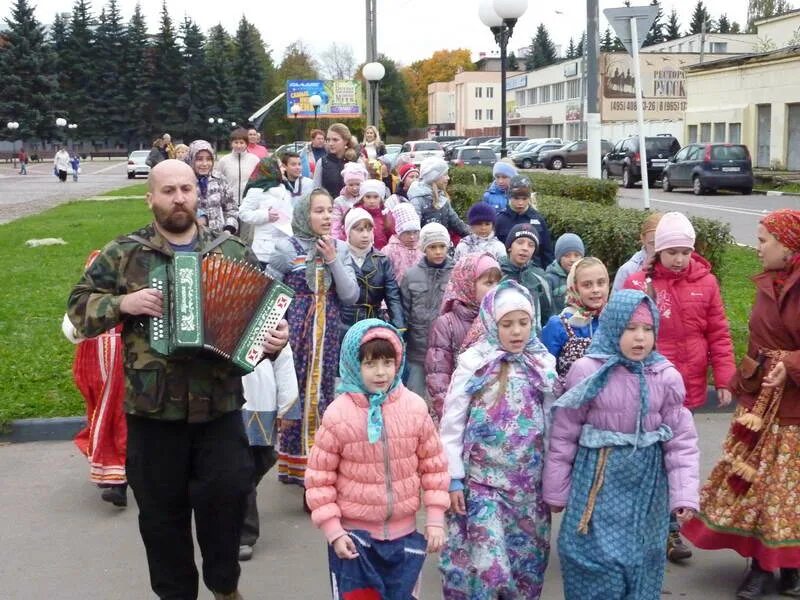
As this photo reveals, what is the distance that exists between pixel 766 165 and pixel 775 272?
37574 millimetres

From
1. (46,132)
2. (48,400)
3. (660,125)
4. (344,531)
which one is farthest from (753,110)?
(46,132)

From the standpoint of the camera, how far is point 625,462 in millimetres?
4000

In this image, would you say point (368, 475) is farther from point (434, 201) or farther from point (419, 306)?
point (434, 201)

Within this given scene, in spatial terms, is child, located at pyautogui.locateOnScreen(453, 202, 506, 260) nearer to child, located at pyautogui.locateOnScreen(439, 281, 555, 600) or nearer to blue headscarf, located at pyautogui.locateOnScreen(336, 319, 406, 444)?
child, located at pyautogui.locateOnScreen(439, 281, 555, 600)

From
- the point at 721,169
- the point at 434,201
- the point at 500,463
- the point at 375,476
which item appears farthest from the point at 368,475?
the point at 721,169

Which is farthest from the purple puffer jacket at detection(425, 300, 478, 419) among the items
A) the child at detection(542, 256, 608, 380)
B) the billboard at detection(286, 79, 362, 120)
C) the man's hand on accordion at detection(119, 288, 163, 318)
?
the billboard at detection(286, 79, 362, 120)

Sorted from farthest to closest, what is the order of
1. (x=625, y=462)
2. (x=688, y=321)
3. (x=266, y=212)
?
(x=266, y=212) → (x=688, y=321) → (x=625, y=462)

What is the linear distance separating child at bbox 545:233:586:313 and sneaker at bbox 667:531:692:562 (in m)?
1.86

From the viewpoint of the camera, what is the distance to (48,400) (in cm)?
762

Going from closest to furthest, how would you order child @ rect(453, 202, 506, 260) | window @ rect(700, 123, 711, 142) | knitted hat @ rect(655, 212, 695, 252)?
knitted hat @ rect(655, 212, 695, 252) < child @ rect(453, 202, 506, 260) < window @ rect(700, 123, 711, 142)

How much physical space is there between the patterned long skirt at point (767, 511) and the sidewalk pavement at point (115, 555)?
320mm

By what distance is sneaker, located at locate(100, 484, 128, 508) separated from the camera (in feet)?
19.2

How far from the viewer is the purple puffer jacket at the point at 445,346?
211 inches

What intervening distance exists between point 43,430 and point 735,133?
39.3m
